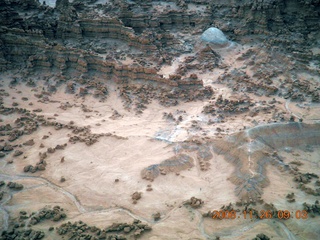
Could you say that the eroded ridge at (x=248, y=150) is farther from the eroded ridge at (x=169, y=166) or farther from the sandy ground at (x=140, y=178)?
the sandy ground at (x=140, y=178)

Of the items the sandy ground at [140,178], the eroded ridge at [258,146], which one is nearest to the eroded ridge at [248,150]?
the eroded ridge at [258,146]

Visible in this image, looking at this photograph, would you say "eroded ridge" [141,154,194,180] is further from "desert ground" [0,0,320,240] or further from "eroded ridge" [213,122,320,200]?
"eroded ridge" [213,122,320,200]

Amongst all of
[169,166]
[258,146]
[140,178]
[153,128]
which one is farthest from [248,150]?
[153,128]

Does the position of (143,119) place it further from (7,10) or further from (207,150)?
(7,10)

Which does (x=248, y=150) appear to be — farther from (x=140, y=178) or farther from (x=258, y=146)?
(x=140, y=178)
